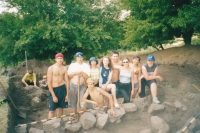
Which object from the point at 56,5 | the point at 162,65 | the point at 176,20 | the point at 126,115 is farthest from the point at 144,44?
the point at 126,115

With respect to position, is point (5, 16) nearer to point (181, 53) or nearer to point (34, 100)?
point (34, 100)

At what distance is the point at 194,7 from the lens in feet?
34.7

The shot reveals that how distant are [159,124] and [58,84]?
2738 mm

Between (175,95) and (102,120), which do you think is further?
(175,95)

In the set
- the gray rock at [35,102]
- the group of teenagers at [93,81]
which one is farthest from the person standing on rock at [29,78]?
the group of teenagers at [93,81]

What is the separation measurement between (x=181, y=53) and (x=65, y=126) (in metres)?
9.64

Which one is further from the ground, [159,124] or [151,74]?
[151,74]

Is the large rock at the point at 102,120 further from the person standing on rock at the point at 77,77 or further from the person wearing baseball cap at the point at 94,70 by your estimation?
the person wearing baseball cap at the point at 94,70

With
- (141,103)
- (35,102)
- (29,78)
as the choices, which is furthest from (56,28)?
(141,103)

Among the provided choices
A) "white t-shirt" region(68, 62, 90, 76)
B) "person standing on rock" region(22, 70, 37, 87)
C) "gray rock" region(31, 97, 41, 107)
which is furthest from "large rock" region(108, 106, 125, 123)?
"person standing on rock" region(22, 70, 37, 87)

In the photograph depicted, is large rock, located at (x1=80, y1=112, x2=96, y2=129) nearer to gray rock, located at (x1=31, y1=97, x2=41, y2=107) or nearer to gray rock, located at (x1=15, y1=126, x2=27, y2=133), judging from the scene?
gray rock, located at (x1=15, y1=126, x2=27, y2=133)

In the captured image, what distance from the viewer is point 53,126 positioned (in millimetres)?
5355

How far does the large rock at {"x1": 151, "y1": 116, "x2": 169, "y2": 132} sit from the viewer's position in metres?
5.73

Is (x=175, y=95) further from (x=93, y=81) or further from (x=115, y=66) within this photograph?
(x=93, y=81)
